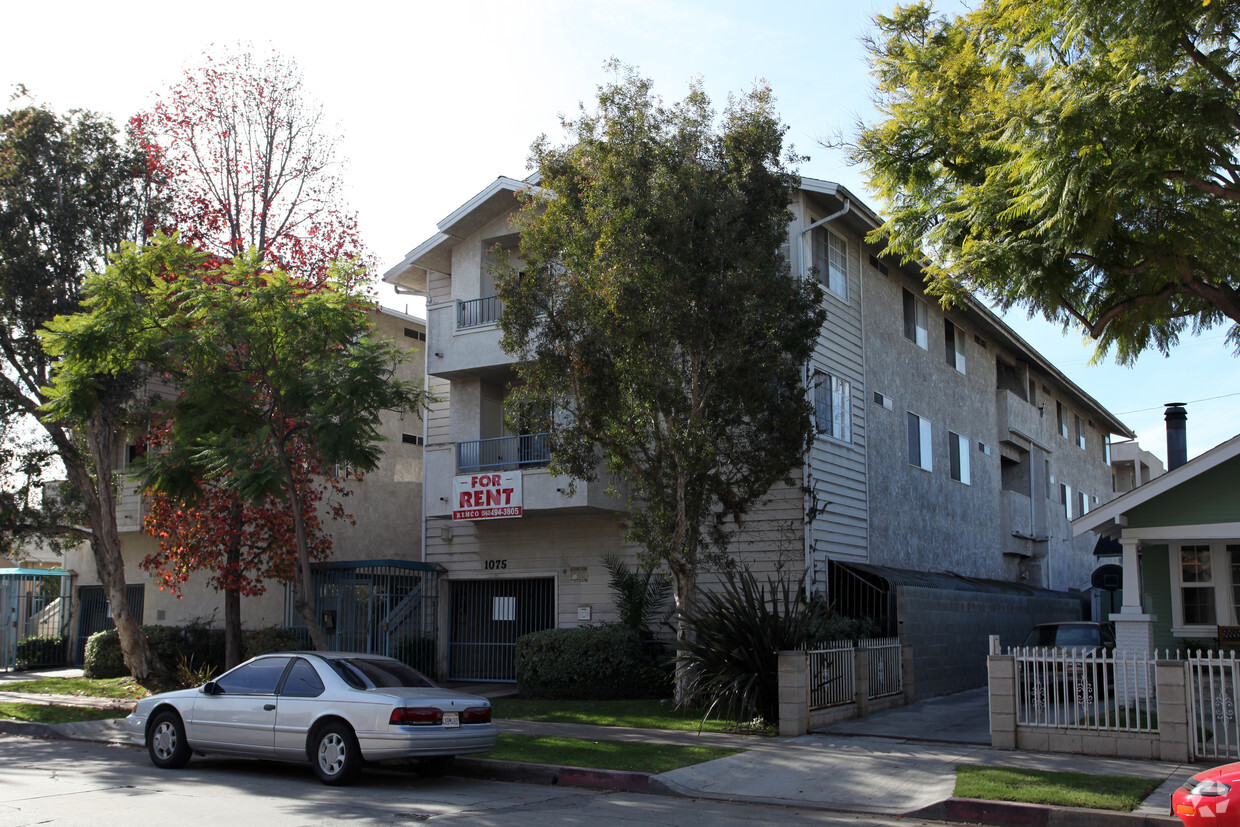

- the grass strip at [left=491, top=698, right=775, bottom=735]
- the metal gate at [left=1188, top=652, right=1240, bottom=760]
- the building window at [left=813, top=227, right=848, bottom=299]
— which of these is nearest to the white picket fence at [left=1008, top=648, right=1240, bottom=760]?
the metal gate at [left=1188, top=652, right=1240, bottom=760]

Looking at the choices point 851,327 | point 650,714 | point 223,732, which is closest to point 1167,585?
point 851,327

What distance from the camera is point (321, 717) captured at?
10.7 metres

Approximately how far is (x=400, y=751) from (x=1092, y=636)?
13489 millimetres

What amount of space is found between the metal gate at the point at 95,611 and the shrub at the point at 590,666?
14292 mm

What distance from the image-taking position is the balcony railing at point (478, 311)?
21.2 m

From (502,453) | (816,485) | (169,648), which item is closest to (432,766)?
(816,485)

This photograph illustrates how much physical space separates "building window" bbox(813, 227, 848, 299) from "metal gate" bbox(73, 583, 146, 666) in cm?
1968

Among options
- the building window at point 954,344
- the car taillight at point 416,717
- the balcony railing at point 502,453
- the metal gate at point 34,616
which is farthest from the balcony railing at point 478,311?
the metal gate at point 34,616

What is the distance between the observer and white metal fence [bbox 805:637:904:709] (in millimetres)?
14164

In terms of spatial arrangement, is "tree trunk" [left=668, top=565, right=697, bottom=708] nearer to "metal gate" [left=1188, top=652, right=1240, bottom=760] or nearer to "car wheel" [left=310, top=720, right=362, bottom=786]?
"car wheel" [left=310, top=720, right=362, bottom=786]

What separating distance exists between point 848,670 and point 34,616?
2394 cm

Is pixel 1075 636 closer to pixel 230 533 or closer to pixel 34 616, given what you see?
pixel 230 533

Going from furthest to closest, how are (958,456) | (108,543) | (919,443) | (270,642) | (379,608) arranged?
(958,456) < (919,443) < (379,608) < (270,642) < (108,543)

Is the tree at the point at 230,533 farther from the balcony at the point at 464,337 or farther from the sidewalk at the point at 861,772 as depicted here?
the sidewalk at the point at 861,772
